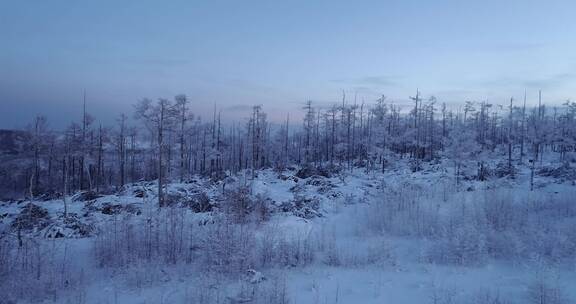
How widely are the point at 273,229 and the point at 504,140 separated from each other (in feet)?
250

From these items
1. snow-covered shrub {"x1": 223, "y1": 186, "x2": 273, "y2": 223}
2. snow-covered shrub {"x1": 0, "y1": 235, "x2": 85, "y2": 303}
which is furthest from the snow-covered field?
snow-covered shrub {"x1": 223, "y1": 186, "x2": 273, "y2": 223}

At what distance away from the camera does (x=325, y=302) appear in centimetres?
555

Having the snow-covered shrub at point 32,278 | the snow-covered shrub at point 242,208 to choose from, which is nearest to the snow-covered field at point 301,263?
the snow-covered shrub at point 32,278

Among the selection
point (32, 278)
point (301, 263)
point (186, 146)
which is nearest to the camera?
point (32, 278)

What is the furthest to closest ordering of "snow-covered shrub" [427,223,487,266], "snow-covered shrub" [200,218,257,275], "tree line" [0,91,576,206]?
"tree line" [0,91,576,206], "snow-covered shrub" [427,223,487,266], "snow-covered shrub" [200,218,257,275]

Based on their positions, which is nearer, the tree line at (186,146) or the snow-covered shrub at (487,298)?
the snow-covered shrub at (487,298)

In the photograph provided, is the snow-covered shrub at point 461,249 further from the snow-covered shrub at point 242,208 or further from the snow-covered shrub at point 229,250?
the snow-covered shrub at point 242,208

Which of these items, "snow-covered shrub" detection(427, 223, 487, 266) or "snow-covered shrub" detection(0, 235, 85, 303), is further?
"snow-covered shrub" detection(427, 223, 487, 266)

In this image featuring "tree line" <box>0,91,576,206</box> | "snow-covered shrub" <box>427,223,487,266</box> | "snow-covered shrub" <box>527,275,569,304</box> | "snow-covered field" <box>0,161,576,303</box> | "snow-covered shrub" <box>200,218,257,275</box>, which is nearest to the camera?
"snow-covered shrub" <box>527,275,569,304</box>

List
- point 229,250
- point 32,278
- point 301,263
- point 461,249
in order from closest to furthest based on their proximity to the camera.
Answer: point 32,278 < point 229,250 < point 301,263 < point 461,249

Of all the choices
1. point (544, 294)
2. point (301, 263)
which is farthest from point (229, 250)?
point (544, 294)

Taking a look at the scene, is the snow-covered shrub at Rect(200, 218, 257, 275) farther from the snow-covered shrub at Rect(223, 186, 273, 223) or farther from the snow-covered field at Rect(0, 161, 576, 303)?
the snow-covered shrub at Rect(223, 186, 273, 223)

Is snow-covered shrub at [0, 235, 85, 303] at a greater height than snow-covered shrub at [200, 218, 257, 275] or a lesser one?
lesser

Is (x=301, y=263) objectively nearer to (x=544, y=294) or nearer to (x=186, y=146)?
(x=544, y=294)
